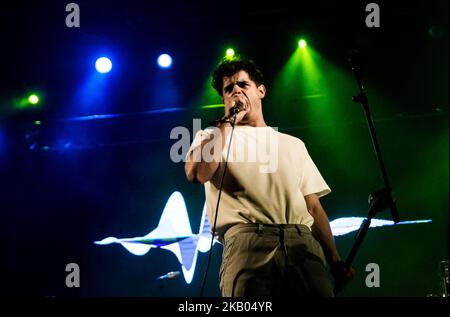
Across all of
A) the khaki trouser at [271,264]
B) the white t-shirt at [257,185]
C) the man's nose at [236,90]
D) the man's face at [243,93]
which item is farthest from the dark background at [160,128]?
the khaki trouser at [271,264]

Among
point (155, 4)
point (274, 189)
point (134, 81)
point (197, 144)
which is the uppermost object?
point (155, 4)

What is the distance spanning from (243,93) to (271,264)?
0.95 metres

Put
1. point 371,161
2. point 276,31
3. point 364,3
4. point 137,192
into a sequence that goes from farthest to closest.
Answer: point 137,192 < point 371,161 < point 276,31 < point 364,3

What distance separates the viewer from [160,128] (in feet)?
21.2

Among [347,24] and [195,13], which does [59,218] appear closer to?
[195,13]

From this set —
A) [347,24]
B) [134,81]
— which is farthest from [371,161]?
[134,81]

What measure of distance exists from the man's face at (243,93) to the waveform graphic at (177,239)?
3.70 metres

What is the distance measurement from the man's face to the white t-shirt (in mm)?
125

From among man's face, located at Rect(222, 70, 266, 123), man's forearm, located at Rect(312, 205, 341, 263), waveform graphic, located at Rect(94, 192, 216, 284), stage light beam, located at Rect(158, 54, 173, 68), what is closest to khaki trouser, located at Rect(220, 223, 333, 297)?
man's forearm, located at Rect(312, 205, 341, 263)

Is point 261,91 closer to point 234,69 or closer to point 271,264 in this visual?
point 234,69

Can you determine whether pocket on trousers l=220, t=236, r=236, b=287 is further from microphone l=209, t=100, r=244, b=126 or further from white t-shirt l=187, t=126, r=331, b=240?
microphone l=209, t=100, r=244, b=126

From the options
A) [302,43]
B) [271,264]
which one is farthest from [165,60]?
[271,264]

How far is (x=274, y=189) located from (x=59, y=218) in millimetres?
5370

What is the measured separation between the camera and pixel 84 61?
5914 millimetres
